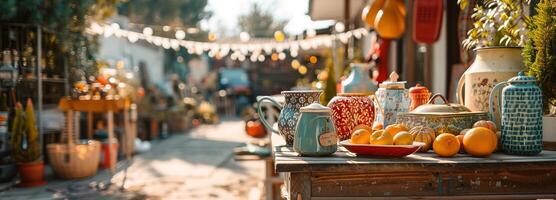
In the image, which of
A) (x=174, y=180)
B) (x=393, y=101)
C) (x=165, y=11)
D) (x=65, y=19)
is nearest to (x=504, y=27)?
(x=393, y=101)

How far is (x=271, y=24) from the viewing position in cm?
3200

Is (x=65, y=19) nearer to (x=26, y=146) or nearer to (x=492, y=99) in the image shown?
(x=26, y=146)

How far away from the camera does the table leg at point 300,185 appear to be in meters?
1.53

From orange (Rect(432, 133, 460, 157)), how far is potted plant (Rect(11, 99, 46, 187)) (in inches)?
200

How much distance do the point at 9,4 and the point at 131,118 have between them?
2624 mm

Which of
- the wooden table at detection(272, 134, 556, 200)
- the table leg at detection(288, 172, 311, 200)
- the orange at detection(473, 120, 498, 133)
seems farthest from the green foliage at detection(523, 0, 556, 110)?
the table leg at detection(288, 172, 311, 200)

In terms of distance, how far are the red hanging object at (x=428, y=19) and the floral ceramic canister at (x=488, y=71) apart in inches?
102

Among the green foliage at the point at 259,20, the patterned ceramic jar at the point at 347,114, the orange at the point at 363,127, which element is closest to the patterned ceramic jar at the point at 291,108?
the patterned ceramic jar at the point at 347,114

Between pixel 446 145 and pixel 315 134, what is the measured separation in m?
0.42

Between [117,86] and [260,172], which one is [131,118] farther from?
[260,172]

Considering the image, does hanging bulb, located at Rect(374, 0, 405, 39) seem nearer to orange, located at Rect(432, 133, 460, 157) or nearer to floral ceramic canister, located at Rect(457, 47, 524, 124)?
floral ceramic canister, located at Rect(457, 47, 524, 124)

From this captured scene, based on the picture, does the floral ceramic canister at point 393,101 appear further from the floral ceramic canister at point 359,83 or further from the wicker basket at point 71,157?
the wicker basket at point 71,157

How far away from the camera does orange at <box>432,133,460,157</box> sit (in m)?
1.62

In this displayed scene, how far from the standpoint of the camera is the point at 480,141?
160 centimetres
